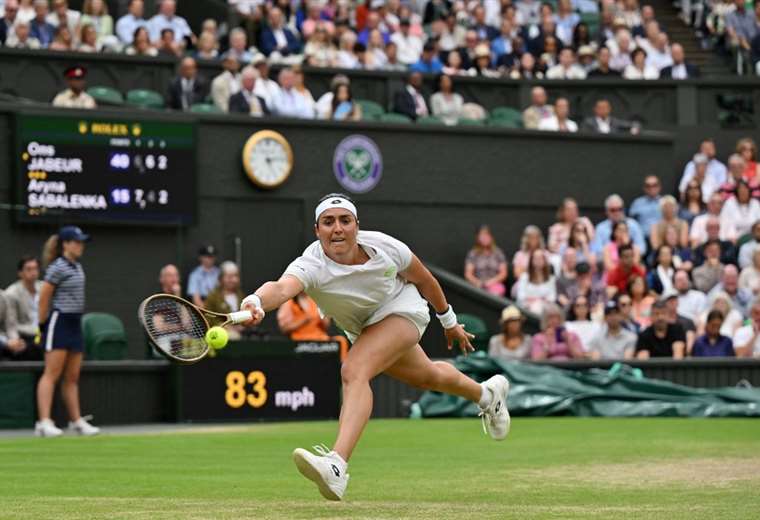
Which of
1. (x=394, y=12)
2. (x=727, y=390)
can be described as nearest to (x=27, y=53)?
(x=394, y=12)

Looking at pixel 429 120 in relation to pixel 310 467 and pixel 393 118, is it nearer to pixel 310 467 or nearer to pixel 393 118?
pixel 393 118

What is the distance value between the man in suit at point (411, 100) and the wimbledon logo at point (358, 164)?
0.88 metres

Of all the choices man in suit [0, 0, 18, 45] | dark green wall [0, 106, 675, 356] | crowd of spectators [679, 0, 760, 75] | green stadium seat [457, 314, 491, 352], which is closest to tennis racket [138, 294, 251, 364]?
dark green wall [0, 106, 675, 356]

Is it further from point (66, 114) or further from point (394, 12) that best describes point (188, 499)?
point (394, 12)

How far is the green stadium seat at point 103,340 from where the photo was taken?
61.6 ft

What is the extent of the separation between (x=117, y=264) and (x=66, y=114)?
2.36m

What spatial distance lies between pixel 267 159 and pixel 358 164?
61.9 inches

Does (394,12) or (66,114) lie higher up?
(394,12)

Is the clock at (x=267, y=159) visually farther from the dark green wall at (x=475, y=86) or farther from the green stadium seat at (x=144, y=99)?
the green stadium seat at (x=144, y=99)

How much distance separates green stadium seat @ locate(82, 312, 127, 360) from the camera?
18.8 meters

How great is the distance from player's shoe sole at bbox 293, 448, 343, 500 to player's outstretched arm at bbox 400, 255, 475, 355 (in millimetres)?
1525

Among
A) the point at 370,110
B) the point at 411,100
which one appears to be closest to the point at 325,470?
the point at 370,110

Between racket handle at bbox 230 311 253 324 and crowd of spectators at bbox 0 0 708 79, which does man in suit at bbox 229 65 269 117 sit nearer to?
crowd of spectators at bbox 0 0 708 79

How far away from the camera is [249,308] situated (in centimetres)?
755
